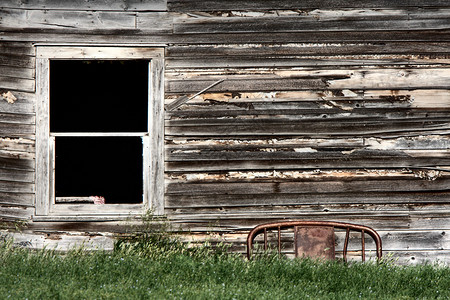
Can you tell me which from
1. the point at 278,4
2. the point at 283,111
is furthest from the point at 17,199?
the point at 278,4

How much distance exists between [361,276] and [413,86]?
2.29 metres

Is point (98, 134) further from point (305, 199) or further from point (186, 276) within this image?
point (305, 199)

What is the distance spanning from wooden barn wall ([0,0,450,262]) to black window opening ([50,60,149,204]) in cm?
475

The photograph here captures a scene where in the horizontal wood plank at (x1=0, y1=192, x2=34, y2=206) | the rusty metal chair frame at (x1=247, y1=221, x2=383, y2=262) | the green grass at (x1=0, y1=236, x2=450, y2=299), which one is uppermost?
the horizontal wood plank at (x1=0, y1=192, x2=34, y2=206)

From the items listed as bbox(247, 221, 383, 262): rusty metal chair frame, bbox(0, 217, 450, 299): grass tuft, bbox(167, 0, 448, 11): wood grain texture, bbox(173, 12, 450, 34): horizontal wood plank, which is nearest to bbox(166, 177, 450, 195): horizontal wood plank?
bbox(247, 221, 383, 262): rusty metal chair frame

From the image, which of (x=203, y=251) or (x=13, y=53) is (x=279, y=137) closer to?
(x=203, y=251)

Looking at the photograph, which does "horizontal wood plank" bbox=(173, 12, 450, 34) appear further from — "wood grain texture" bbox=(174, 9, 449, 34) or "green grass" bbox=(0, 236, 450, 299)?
"green grass" bbox=(0, 236, 450, 299)

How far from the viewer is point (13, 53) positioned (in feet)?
19.9

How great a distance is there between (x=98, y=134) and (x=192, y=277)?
198 cm

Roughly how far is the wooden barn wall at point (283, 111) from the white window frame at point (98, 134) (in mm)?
88

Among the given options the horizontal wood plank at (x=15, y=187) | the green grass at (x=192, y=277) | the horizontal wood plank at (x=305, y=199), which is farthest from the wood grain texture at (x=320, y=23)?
the green grass at (x=192, y=277)

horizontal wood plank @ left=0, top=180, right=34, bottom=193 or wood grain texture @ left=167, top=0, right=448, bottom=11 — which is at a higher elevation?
wood grain texture @ left=167, top=0, right=448, bottom=11

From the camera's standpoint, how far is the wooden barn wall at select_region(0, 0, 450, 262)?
20.0 feet

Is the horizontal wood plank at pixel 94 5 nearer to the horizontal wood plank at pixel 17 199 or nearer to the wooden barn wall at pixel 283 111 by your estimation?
the wooden barn wall at pixel 283 111
